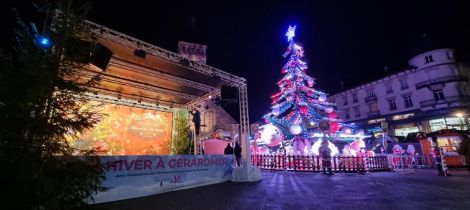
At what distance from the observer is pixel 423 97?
35.9 meters

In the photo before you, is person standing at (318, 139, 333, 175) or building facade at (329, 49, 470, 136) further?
building facade at (329, 49, 470, 136)

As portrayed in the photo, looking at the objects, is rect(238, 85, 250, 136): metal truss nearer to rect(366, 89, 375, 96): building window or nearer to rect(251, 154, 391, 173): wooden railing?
rect(251, 154, 391, 173): wooden railing

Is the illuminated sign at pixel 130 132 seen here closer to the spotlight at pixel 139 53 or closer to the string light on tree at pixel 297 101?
the spotlight at pixel 139 53

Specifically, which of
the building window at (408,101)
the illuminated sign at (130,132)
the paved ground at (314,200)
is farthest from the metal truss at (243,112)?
the building window at (408,101)

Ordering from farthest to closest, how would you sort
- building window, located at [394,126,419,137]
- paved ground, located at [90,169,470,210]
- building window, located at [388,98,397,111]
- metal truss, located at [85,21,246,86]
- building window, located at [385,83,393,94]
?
1. building window, located at [385,83,393,94]
2. building window, located at [388,98,397,111]
3. building window, located at [394,126,419,137]
4. metal truss, located at [85,21,246,86]
5. paved ground, located at [90,169,470,210]

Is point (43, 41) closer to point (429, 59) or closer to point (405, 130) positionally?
point (405, 130)

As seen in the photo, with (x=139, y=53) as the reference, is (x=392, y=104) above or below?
above

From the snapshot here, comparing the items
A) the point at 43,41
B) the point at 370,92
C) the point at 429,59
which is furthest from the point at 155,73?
the point at 370,92

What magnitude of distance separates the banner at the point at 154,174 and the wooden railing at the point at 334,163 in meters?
6.10

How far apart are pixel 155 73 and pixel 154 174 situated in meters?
5.23

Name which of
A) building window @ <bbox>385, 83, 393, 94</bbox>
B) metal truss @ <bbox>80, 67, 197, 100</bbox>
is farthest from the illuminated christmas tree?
building window @ <bbox>385, 83, 393, 94</bbox>

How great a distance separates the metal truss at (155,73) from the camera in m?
10.0

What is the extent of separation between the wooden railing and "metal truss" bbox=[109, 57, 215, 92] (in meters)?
6.85

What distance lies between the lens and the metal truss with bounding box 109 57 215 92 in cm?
1003
